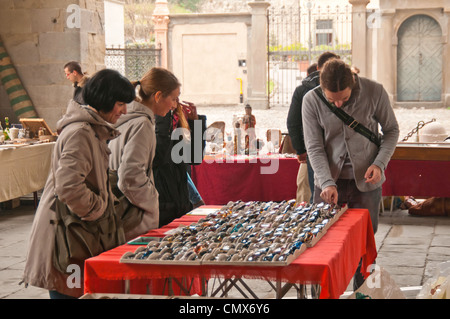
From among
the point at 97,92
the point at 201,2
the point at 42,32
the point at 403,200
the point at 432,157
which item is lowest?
the point at 403,200

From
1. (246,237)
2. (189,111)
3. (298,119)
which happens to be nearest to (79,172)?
(246,237)

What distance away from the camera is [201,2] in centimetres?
4744

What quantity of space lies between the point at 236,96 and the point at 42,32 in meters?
15.2

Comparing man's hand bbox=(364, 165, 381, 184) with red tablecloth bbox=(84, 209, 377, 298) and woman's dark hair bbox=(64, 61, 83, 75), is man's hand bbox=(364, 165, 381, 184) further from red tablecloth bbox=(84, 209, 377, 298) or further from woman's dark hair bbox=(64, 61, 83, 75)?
woman's dark hair bbox=(64, 61, 83, 75)

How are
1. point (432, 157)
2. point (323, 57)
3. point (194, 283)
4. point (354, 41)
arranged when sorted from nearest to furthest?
1. point (194, 283)
2. point (323, 57)
3. point (432, 157)
4. point (354, 41)

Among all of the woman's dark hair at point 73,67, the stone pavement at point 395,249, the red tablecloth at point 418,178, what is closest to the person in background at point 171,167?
the stone pavement at point 395,249

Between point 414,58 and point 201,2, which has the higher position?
point 201,2

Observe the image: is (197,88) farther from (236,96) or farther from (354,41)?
(354,41)

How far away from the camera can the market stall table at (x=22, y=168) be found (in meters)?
7.50

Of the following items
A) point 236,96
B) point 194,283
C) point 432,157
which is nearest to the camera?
point 194,283

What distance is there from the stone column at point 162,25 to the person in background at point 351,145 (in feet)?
62.7

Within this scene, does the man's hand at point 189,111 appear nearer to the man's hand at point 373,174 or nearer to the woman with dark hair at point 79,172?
the man's hand at point 373,174

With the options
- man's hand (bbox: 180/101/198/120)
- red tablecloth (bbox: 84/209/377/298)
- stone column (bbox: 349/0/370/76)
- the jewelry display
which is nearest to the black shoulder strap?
the jewelry display

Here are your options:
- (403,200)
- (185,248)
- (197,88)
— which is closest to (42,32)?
(403,200)
